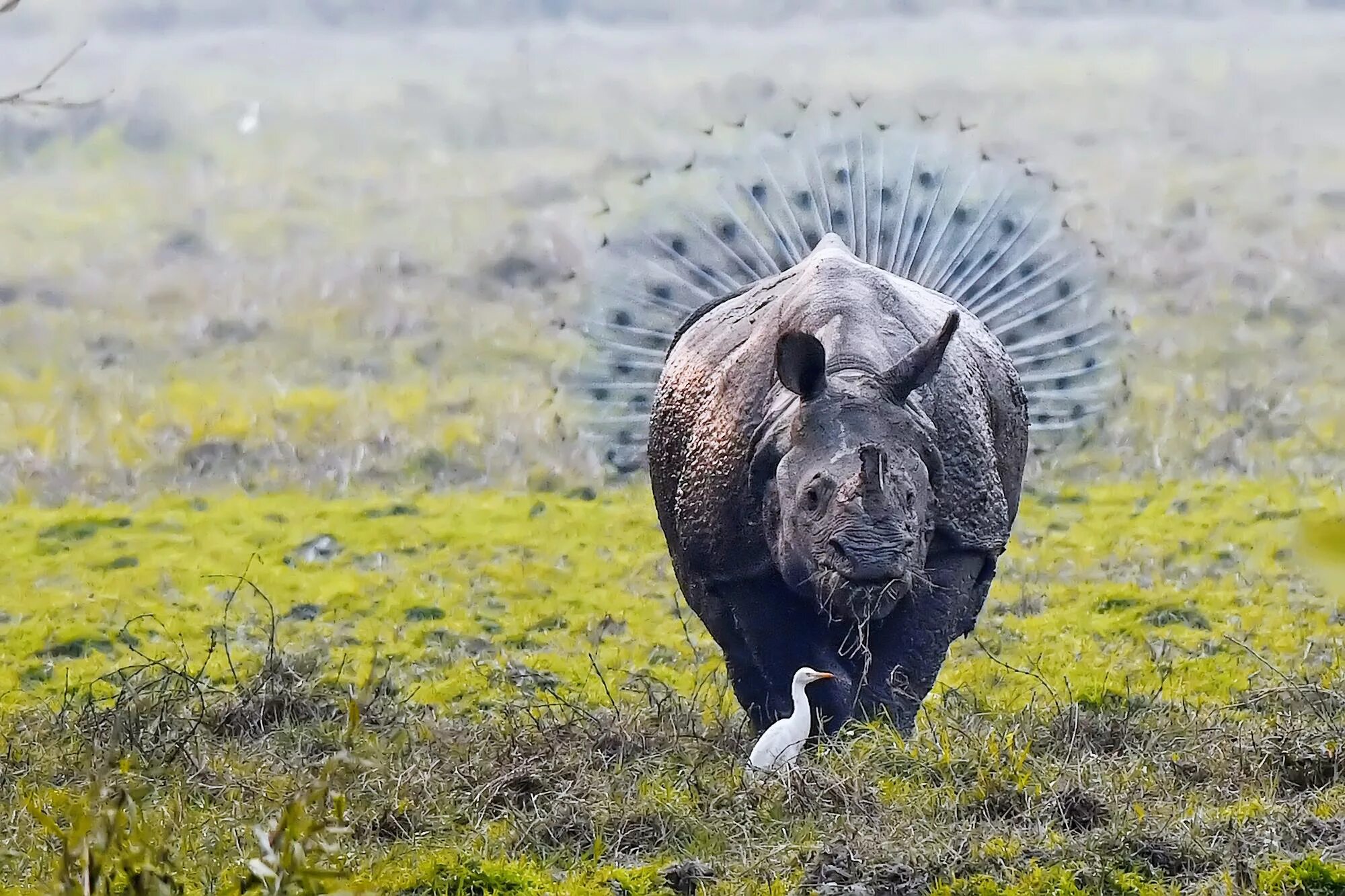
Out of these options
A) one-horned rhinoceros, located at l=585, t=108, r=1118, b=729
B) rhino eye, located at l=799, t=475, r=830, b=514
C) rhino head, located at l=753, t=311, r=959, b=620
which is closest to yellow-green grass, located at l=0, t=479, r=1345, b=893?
one-horned rhinoceros, located at l=585, t=108, r=1118, b=729

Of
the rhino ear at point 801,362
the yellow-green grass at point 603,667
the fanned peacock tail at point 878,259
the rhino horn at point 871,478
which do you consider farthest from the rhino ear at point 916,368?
the fanned peacock tail at point 878,259

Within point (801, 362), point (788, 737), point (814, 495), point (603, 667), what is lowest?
point (603, 667)

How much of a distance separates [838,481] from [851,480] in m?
0.07

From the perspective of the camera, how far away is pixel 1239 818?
19.9ft

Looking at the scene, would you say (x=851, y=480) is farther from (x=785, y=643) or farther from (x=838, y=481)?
(x=785, y=643)

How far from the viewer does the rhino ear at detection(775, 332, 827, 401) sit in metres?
6.32

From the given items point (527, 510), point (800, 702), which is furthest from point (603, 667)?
point (527, 510)

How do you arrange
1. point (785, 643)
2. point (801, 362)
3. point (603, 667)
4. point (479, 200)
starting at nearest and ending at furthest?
point (801, 362) < point (785, 643) < point (603, 667) < point (479, 200)

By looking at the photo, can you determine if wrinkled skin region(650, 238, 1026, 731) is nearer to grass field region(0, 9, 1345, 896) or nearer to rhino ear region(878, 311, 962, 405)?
rhino ear region(878, 311, 962, 405)

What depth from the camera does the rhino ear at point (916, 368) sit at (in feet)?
20.9

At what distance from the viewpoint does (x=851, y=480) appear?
6086mm

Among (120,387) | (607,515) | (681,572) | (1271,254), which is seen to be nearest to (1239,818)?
(681,572)

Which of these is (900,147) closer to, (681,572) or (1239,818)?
(681,572)

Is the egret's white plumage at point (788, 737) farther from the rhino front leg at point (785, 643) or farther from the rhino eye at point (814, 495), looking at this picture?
the rhino eye at point (814, 495)
